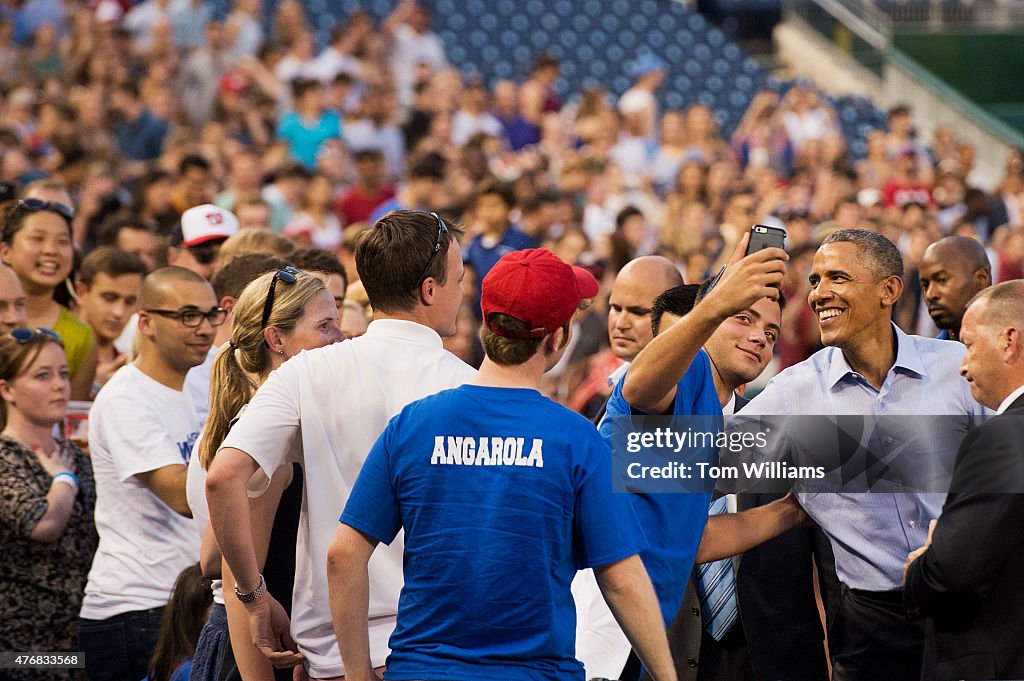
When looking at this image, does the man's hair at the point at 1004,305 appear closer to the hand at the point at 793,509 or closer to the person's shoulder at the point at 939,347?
the person's shoulder at the point at 939,347

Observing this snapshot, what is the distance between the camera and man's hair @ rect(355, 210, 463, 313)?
3.59 m

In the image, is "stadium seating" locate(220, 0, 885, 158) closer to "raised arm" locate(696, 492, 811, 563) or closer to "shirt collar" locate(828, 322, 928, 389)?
"shirt collar" locate(828, 322, 928, 389)

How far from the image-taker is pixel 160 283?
5.02 metres

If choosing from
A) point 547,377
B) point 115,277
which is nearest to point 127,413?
point 115,277

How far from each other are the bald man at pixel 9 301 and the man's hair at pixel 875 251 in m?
3.14

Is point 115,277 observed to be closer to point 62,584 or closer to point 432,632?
point 62,584

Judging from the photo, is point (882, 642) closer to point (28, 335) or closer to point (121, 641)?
point (121, 641)

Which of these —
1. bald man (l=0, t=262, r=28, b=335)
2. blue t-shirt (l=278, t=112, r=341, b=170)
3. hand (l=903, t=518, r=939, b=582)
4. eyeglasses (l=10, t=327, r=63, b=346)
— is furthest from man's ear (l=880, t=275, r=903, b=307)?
blue t-shirt (l=278, t=112, r=341, b=170)

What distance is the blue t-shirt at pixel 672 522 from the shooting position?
362cm

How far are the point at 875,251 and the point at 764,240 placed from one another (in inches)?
40.1

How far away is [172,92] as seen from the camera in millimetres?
13266

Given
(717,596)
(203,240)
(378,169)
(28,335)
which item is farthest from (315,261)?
(378,169)

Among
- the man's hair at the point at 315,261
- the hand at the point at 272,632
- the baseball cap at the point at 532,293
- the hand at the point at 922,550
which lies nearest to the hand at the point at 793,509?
the hand at the point at 922,550

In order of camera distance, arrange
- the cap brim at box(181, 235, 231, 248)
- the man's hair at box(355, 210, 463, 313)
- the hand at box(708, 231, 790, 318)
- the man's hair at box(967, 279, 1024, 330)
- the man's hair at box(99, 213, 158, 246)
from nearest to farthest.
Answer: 1. the hand at box(708, 231, 790, 318)
2. the man's hair at box(355, 210, 463, 313)
3. the man's hair at box(967, 279, 1024, 330)
4. the cap brim at box(181, 235, 231, 248)
5. the man's hair at box(99, 213, 158, 246)
